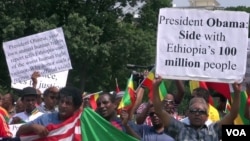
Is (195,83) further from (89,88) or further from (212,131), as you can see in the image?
(89,88)

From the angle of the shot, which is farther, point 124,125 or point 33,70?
point 33,70

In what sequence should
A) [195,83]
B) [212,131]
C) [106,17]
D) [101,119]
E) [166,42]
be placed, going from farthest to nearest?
[106,17]
[195,83]
[101,119]
[166,42]
[212,131]

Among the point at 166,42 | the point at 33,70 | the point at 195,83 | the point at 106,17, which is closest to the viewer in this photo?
the point at 166,42

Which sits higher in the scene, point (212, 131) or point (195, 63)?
point (195, 63)

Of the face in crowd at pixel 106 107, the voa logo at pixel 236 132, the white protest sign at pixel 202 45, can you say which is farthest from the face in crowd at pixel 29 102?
the voa logo at pixel 236 132

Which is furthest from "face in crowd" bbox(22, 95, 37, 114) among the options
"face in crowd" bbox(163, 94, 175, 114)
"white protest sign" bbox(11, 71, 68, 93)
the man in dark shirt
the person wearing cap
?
the man in dark shirt

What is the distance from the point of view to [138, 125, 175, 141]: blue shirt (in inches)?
282

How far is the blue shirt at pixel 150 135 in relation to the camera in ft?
23.5

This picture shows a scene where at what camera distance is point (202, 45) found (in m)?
6.88

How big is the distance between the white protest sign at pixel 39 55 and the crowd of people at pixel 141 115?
1857mm

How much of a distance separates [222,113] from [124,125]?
1692 mm

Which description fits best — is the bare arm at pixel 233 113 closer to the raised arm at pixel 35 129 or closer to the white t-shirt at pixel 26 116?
the raised arm at pixel 35 129

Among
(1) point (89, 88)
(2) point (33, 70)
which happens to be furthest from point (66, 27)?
(2) point (33, 70)

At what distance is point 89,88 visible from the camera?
4172 cm
